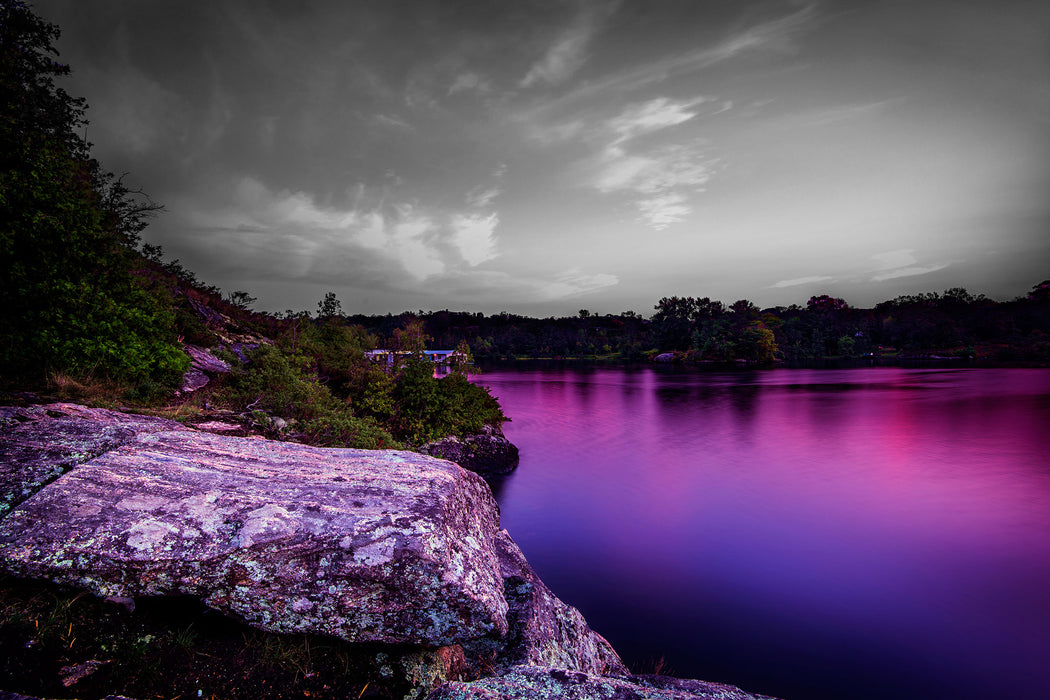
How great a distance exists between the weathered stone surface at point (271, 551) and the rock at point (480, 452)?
1148 centimetres

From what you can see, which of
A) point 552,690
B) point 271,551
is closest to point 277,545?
point 271,551

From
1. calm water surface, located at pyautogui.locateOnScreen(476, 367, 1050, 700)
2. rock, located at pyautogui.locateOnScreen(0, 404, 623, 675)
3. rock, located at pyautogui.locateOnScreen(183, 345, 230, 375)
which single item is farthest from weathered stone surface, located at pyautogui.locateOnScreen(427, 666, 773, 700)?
rock, located at pyautogui.locateOnScreen(183, 345, 230, 375)

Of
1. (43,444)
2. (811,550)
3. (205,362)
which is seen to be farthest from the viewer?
(205,362)

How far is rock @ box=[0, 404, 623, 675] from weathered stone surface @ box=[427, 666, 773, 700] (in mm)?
342

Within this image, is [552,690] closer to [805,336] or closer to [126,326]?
[126,326]

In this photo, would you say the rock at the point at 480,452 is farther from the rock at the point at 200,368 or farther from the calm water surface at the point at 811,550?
the rock at the point at 200,368

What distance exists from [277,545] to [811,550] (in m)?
11.9

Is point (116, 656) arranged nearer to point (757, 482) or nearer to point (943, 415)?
point (757, 482)

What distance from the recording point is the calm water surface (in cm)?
705

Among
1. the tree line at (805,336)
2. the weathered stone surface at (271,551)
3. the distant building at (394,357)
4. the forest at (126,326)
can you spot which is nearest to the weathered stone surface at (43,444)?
the weathered stone surface at (271,551)

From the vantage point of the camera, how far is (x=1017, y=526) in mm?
11320

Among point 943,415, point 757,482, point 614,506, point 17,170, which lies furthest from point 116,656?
point 943,415

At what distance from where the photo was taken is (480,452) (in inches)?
645

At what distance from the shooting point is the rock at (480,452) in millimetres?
15166
